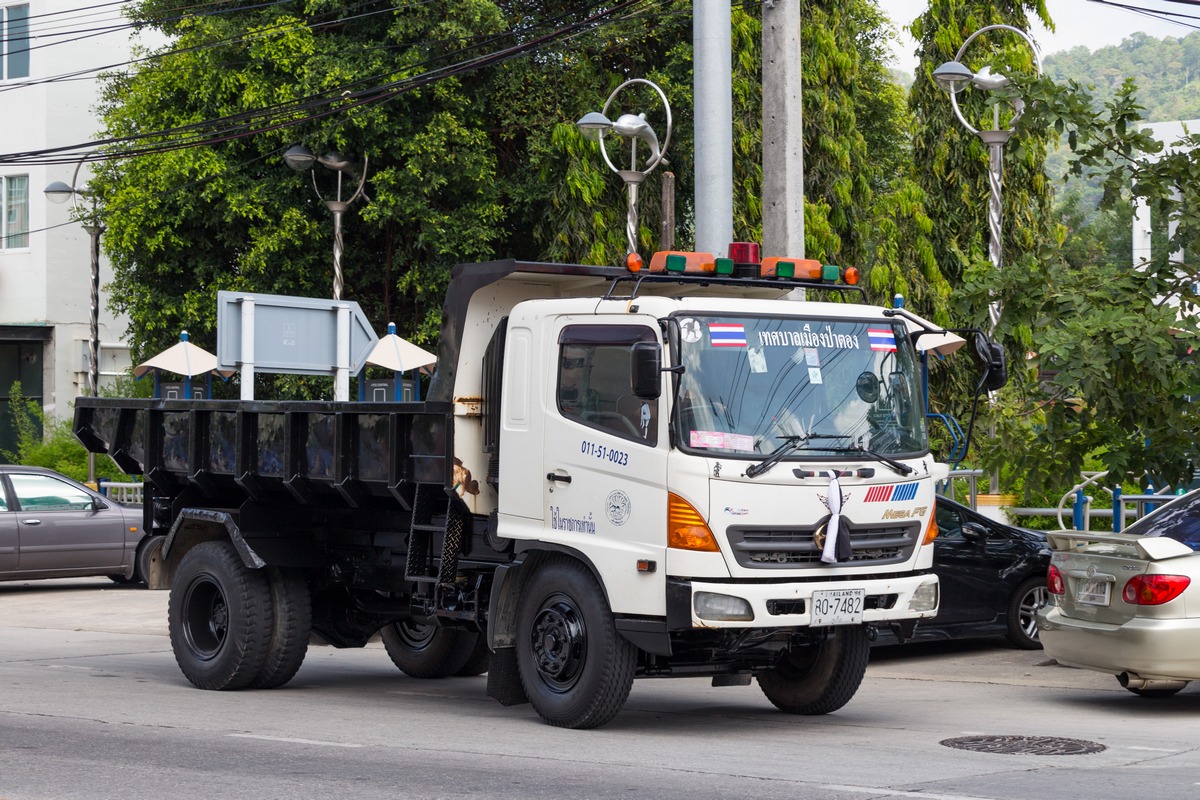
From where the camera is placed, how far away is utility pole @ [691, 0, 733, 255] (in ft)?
47.6

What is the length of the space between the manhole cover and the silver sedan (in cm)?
102

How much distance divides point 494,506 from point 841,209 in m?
21.3

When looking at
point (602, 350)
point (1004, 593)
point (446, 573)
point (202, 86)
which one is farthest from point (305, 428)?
point (202, 86)

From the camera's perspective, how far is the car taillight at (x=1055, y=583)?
428 inches

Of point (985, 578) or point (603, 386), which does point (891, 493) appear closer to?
point (603, 386)

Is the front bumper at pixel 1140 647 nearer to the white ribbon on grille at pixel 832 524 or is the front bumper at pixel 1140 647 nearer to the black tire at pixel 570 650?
the white ribbon on grille at pixel 832 524

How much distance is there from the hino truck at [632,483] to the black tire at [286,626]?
2 centimetres

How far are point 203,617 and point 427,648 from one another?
1837 millimetres

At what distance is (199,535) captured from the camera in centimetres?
1245

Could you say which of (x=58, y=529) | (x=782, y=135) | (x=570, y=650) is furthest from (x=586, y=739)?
(x=58, y=529)

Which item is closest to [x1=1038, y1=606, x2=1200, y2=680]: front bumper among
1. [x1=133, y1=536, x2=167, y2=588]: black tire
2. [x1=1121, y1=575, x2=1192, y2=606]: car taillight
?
[x1=1121, y1=575, x2=1192, y2=606]: car taillight

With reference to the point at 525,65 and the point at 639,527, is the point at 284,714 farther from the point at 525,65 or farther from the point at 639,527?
the point at 525,65

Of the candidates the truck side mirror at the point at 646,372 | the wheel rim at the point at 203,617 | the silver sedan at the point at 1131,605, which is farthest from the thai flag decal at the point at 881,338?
the wheel rim at the point at 203,617

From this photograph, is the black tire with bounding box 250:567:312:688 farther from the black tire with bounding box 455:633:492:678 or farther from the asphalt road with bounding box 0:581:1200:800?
the black tire with bounding box 455:633:492:678
